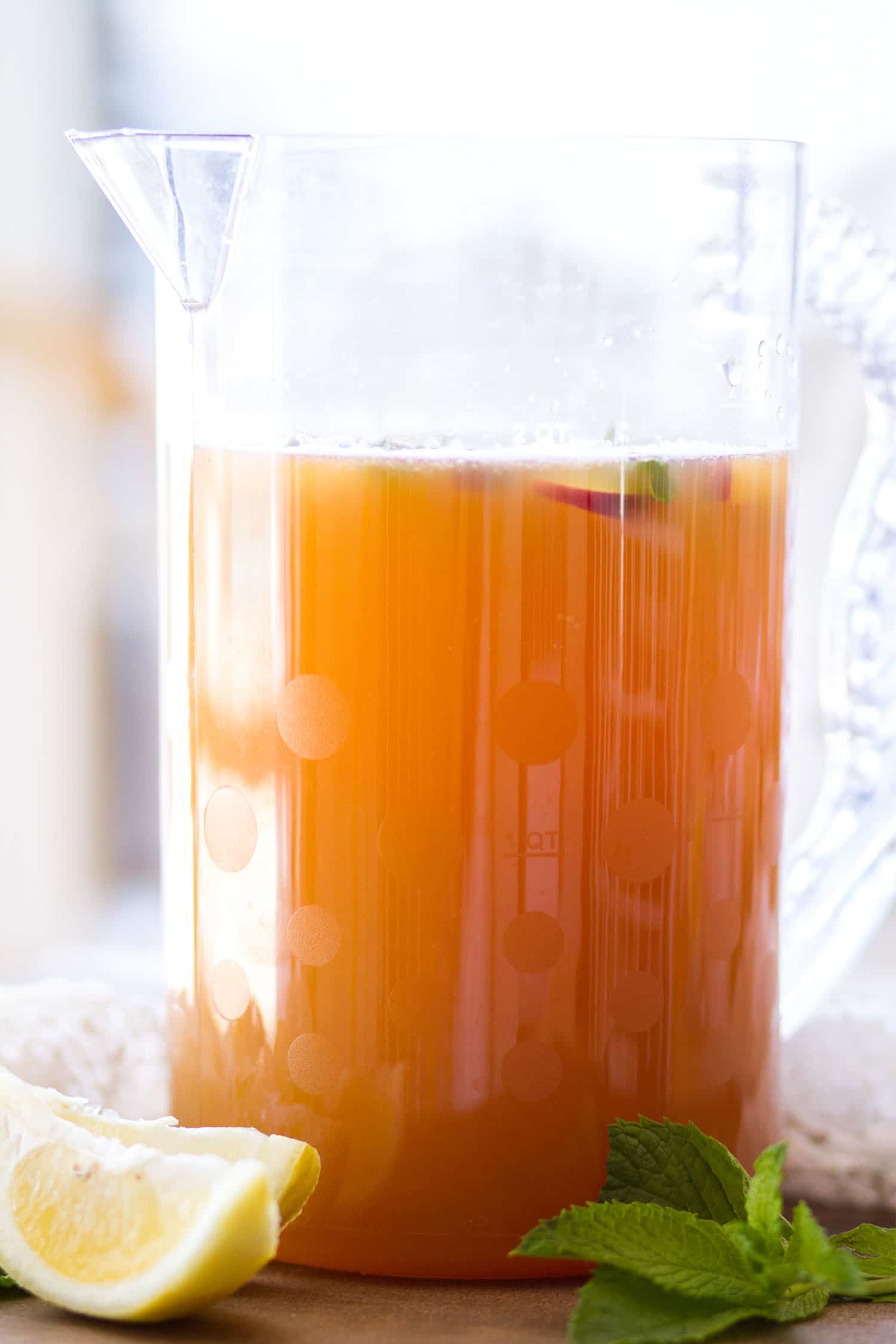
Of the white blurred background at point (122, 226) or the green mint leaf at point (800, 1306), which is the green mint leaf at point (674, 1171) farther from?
the white blurred background at point (122, 226)

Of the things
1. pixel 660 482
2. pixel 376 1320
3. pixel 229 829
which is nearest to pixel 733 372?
pixel 660 482

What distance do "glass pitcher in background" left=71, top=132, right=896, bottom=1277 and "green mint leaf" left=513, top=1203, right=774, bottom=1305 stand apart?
0.07m

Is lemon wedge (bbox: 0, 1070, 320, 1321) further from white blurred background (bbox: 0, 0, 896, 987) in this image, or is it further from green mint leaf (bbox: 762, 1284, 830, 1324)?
white blurred background (bbox: 0, 0, 896, 987)

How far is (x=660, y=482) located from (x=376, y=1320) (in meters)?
0.35

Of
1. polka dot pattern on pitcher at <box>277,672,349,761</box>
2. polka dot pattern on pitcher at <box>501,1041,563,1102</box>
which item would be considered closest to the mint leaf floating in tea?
polka dot pattern on pitcher at <box>277,672,349,761</box>

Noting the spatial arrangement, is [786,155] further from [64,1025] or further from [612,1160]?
[64,1025]

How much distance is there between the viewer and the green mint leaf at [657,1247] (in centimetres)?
63

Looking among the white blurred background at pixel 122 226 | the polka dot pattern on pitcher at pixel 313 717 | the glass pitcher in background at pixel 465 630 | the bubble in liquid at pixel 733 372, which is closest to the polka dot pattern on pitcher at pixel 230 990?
the glass pitcher in background at pixel 465 630

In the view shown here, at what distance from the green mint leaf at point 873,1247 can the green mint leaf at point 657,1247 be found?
84 millimetres

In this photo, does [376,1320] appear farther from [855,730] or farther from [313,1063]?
[855,730]

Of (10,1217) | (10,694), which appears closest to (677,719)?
(10,1217)

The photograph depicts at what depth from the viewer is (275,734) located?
0.73 metres

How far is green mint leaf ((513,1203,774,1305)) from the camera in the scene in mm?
630

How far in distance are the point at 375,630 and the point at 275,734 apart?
0.06 m
